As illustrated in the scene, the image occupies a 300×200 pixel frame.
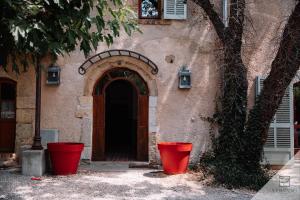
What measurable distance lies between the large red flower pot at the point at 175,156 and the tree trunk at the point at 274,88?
117cm

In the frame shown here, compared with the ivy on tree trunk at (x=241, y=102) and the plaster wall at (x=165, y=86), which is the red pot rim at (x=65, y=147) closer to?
the plaster wall at (x=165, y=86)

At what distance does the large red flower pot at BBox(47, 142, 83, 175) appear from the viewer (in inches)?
294

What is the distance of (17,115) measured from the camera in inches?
339

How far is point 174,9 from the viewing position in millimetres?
8742

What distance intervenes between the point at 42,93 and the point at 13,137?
131cm

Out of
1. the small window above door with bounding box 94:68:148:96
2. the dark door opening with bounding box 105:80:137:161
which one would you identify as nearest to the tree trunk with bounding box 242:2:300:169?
the small window above door with bounding box 94:68:148:96

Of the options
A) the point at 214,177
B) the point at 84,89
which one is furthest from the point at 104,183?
the point at 84,89

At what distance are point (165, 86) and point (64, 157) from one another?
286cm

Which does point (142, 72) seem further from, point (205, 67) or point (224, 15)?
point (224, 15)

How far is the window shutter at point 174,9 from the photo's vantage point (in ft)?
28.6

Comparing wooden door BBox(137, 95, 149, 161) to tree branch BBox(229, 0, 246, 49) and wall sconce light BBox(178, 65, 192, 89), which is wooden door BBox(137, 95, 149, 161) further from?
tree branch BBox(229, 0, 246, 49)

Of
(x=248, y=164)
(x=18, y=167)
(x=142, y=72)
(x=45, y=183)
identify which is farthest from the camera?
(x=142, y=72)

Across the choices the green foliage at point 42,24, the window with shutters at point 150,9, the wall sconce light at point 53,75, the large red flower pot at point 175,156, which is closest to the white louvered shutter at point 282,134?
the large red flower pot at point 175,156

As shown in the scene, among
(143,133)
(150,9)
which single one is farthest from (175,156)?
(150,9)
